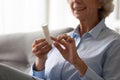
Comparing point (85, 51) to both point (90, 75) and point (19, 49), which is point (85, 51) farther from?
point (19, 49)

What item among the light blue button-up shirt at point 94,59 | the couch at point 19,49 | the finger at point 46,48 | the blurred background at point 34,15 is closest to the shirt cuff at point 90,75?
the light blue button-up shirt at point 94,59

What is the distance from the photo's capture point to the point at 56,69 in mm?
1371

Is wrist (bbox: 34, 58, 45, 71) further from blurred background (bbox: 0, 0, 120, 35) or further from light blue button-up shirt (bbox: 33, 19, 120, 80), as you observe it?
blurred background (bbox: 0, 0, 120, 35)

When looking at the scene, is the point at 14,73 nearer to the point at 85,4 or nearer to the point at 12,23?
the point at 85,4

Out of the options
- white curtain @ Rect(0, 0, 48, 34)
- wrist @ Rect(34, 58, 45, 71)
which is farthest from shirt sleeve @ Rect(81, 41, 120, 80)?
white curtain @ Rect(0, 0, 48, 34)

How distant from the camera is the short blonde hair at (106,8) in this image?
4.61 feet

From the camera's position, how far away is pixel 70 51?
1.15 metres

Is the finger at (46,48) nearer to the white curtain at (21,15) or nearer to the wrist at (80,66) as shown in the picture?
the wrist at (80,66)

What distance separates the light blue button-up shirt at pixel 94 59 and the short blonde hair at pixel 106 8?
0.19 feet

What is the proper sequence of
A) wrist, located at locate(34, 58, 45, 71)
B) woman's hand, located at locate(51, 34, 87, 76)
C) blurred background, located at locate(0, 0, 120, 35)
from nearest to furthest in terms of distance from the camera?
woman's hand, located at locate(51, 34, 87, 76)
wrist, located at locate(34, 58, 45, 71)
blurred background, located at locate(0, 0, 120, 35)

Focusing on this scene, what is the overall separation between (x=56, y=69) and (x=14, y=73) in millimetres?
332

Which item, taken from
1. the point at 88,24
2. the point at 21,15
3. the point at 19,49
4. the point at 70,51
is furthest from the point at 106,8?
the point at 21,15

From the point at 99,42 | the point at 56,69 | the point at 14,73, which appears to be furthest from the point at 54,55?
the point at 14,73

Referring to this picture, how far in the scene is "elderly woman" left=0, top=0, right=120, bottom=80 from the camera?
118 cm
